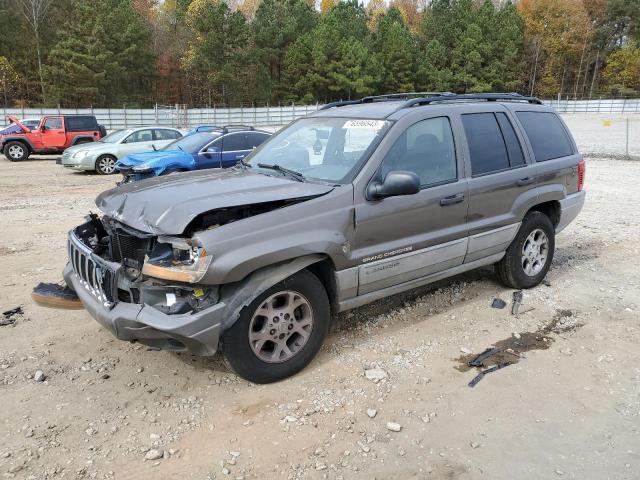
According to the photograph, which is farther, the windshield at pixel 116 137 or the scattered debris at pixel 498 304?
the windshield at pixel 116 137

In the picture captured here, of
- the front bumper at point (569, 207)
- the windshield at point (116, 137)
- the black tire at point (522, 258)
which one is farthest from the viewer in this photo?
the windshield at point (116, 137)

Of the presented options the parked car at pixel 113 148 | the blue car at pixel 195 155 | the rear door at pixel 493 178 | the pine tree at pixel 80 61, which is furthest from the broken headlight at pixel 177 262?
the pine tree at pixel 80 61

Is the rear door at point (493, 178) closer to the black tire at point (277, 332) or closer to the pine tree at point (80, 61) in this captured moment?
the black tire at point (277, 332)

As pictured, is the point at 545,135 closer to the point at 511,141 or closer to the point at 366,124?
the point at 511,141

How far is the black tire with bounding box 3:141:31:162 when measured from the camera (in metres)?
19.2

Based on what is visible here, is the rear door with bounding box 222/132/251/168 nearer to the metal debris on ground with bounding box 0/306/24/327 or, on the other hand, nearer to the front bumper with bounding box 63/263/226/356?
the metal debris on ground with bounding box 0/306/24/327

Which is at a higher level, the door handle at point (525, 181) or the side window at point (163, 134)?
the side window at point (163, 134)

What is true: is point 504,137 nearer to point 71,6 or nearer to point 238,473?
point 238,473

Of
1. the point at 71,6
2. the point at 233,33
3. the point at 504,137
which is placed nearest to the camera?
the point at 504,137

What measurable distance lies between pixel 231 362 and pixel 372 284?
122cm

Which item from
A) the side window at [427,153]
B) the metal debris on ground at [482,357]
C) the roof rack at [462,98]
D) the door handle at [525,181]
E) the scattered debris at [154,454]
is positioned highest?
the roof rack at [462,98]

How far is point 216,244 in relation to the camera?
3.19m

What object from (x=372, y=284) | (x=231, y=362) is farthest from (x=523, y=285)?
(x=231, y=362)

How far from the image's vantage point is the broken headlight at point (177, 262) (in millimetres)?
3156
